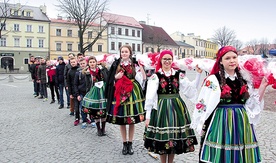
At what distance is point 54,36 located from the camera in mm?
49125

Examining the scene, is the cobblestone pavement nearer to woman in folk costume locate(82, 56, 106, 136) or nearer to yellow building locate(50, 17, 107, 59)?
woman in folk costume locate(82, 56, 106, 136)

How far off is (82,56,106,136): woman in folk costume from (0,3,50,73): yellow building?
43420mm

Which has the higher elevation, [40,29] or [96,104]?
[40,29]

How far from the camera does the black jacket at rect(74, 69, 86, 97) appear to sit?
22.1 feet

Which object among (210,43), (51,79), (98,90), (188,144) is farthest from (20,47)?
(210,43)

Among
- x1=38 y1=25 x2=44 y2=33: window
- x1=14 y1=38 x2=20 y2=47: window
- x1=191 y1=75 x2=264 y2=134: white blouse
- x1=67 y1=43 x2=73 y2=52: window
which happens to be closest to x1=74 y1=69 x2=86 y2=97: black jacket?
x1=191 y1=75 x2=264 y2=134: white blouse

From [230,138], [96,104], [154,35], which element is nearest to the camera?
[230,138]

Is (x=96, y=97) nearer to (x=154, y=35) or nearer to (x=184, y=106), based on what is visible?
(x=184, y=106)

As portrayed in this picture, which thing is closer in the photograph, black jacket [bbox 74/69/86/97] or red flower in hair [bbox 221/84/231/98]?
red flower in hair [bbox 221/84/231/98]

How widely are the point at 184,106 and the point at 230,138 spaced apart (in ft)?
3.68

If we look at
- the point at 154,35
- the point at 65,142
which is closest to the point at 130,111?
the point at 65,142

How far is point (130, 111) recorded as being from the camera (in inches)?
Answer: 183

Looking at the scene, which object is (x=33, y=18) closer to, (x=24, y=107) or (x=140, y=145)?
(x=24, y=107)

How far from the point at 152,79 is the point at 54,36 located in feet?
161
